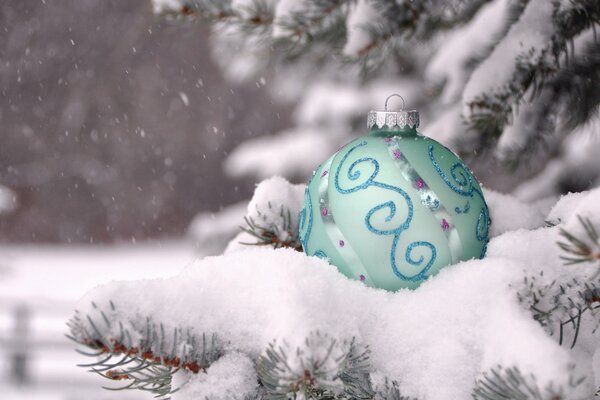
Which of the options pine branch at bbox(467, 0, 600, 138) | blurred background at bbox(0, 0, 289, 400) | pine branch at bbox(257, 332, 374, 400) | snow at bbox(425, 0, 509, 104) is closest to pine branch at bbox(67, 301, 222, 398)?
pine branch at bbox(257, 332, 374, 400)

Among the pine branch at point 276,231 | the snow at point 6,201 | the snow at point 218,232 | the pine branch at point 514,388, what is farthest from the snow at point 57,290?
the pine branch at point 514,388

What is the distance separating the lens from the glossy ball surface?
1.14 meters

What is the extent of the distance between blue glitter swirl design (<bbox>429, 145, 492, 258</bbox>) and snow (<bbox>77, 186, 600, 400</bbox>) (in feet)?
0.27

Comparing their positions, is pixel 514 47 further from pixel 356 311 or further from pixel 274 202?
pixel 356 311

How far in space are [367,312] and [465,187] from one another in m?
0.31

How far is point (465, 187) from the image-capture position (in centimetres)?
119

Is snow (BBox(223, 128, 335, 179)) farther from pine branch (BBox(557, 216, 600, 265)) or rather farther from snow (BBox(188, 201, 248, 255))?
pine branch (BBox(557, 216, 600, 265))

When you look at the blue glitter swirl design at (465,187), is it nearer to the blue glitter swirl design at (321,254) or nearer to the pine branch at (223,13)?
the blue glitter swirl design at (321,254)

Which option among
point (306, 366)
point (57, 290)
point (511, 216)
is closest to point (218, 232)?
point (511, 216)

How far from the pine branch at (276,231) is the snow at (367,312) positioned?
0.28 metres

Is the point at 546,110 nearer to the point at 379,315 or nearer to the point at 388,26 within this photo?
the point at 388,26

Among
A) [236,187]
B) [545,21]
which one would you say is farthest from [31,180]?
[545,21]

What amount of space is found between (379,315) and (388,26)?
3.58ft

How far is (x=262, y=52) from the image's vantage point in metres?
2.44
